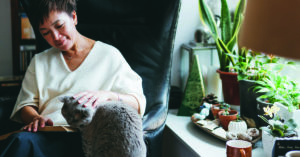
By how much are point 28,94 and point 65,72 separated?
0.18 m

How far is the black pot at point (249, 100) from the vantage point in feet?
5.10

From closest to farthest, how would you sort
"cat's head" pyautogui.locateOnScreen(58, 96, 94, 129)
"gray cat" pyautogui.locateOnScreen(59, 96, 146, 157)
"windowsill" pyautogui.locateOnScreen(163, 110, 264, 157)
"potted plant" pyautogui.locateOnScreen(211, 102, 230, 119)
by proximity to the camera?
1. "gray cat" pyautogui.locateOnScreen(59, 96, 146, 157)
2. "cat's head" pyautogui.locateOnScreen(58, 96, 94, 129)
3. "windowsill" pyautogui.locateOnScreen(163, 110, 264, 157)
4. "potted plant" pyautogui.locateOnScreen(211, 102, 230, 119)

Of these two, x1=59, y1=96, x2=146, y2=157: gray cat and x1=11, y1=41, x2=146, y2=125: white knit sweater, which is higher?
x1=11, y1=41, x2=146, y2=125: white knit sweater

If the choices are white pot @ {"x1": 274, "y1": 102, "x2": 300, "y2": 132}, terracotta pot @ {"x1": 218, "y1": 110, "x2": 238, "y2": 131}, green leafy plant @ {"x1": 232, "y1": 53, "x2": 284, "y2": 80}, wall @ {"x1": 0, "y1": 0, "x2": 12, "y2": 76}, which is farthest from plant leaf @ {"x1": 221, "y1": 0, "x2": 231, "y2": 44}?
wall @ {"x1": 0, "y1": 0, "x2": 12, "y2": 76}

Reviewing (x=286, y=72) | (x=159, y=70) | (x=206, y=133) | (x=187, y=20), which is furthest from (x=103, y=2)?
(x=286, y=72)

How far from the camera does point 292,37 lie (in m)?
0.56

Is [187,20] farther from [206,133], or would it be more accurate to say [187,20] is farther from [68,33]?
[68,33]

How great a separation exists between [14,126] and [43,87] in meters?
0.20

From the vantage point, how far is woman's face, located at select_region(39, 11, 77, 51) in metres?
1.36

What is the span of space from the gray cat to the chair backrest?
0.48m

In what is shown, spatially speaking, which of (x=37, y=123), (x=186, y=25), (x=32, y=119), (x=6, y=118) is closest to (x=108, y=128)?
(x=37, y=123)

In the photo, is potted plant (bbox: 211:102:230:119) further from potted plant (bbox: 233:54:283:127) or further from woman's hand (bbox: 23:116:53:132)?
woman's hand (bbox: 23:116:53:132)

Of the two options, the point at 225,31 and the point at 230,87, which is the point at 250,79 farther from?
the point at 225,31

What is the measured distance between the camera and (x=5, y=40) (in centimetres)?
223
